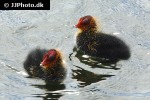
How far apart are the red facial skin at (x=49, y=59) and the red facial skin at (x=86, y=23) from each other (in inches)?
36.4

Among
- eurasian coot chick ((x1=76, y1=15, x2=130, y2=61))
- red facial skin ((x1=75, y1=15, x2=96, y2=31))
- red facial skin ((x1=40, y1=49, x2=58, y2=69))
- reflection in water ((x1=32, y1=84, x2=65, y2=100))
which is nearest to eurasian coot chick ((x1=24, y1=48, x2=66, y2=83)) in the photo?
red facial skin ((x1=40, y1=49, x2=58, y2=69))

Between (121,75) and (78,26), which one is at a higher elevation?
(78,26)

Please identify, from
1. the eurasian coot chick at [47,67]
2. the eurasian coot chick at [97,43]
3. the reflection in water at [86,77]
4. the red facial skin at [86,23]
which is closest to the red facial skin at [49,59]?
the eurasian coot chick at [47,67]

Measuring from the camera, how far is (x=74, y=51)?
6492mm

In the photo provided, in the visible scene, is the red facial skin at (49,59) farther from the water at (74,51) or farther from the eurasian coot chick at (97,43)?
the eurasian coot chick at (97,43)

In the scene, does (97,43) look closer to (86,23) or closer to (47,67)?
(86,23)

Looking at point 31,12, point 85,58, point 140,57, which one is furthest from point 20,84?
point 31,12

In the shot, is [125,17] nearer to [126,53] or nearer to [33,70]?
[126,53]

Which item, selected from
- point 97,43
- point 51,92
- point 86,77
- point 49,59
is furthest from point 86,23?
point 51,92

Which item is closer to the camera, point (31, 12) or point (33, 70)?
point (33, 70)

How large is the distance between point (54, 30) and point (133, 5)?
147 cm

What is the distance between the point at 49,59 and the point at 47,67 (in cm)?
12

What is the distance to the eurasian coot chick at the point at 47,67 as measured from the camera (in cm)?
564

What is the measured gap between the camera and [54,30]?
6.82 m
